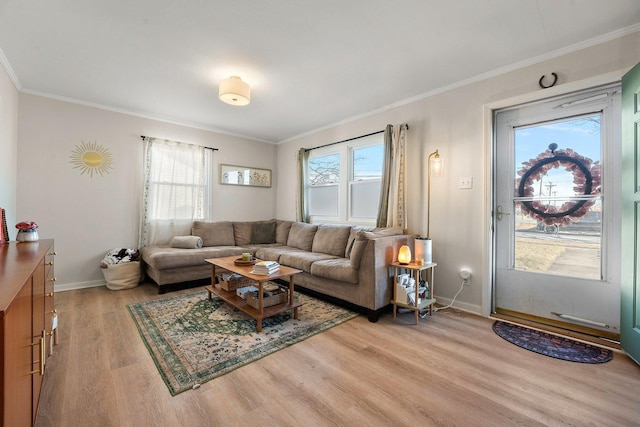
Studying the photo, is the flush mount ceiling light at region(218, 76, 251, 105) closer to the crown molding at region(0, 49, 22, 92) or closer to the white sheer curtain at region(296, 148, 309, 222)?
the crown molding at region(0, 49, 22, 92)

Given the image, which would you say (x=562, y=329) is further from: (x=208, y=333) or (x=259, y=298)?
(x=208, y=333)

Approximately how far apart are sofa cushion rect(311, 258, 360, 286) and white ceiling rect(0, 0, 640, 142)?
199 cm

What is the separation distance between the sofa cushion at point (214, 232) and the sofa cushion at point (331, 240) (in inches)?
59.3

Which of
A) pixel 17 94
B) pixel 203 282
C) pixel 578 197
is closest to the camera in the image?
pixel 578 197

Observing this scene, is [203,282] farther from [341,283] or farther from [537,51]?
[537,51]

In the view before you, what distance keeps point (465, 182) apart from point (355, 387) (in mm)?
2324

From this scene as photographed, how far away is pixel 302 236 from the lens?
429cm

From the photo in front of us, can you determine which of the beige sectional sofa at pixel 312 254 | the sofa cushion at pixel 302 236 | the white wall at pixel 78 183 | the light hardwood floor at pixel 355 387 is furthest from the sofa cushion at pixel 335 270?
the white wall at pixel 78 183

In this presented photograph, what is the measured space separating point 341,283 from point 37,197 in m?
3.79

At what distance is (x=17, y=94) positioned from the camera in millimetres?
3166

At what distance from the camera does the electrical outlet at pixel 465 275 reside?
290cm

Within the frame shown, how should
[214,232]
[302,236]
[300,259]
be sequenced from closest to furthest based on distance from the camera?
[300,259]
[302,236]
[214,232]

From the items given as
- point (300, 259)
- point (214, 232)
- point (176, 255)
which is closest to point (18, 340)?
point (300, 259)

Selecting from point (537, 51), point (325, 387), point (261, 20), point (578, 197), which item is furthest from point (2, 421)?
point (537, 51)
